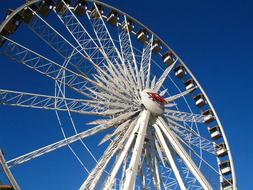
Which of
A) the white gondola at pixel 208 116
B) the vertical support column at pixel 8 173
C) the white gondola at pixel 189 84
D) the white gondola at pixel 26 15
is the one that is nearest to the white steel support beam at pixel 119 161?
the vertical support column at pixel 8 173

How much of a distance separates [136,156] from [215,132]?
8.98m

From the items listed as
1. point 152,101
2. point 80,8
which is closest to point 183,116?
point 152,101

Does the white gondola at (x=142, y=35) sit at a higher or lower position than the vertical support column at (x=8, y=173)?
higher

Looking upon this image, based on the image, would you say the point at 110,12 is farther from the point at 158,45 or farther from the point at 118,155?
the point at 118,155

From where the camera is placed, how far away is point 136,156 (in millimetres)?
16250

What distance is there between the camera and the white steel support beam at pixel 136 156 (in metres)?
15.1

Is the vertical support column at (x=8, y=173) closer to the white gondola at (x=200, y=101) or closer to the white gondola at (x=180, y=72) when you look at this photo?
the white gondola at (x=200, y=101)

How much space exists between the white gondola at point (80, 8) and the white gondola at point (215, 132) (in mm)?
9030

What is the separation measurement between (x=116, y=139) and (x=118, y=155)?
659 mm

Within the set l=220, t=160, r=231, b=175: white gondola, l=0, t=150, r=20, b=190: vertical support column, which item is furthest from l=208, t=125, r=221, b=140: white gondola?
l=0, t=150, r=20, b=190: vertical support column

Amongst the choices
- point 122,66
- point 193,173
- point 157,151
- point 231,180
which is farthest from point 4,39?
point 231,180

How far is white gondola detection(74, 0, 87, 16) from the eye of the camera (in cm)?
2236

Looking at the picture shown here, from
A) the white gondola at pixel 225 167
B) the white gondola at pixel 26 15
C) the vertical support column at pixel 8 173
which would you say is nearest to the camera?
the vertical support column at pixel 8 173

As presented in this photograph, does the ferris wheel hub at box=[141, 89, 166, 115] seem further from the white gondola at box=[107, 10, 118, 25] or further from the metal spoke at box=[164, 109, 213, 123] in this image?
the white gondola at box=[107, 10, 118, 25]
